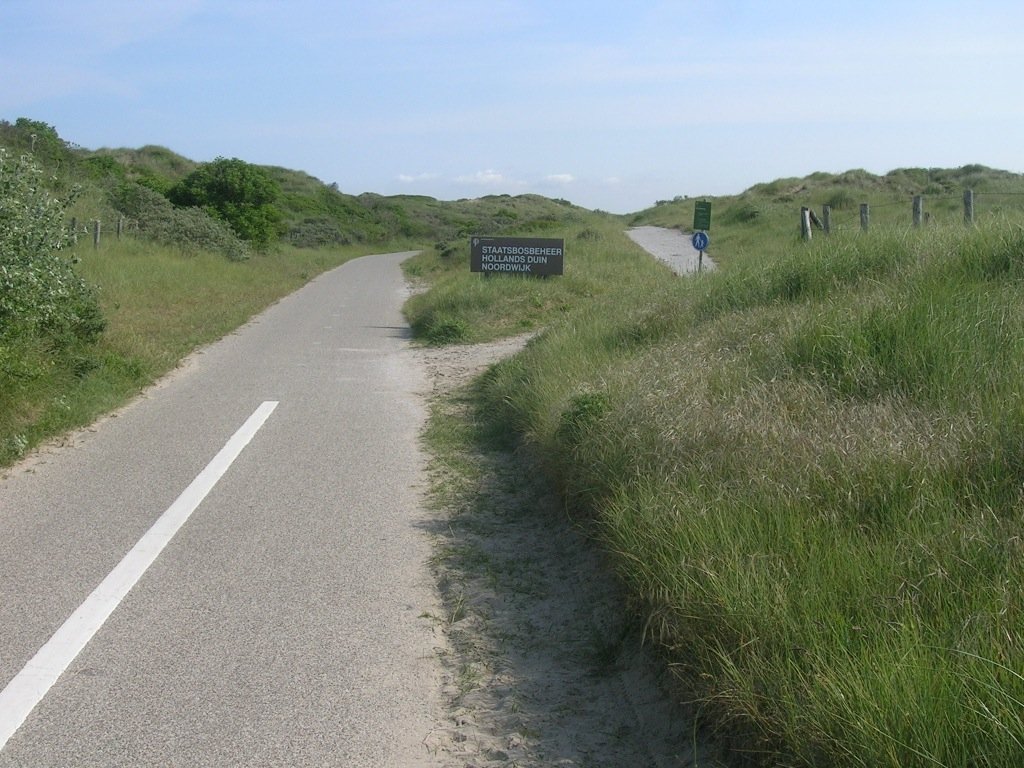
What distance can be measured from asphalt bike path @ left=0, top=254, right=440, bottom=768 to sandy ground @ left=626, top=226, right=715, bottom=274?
1757 centimetres

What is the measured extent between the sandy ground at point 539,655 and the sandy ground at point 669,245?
1930 centimetres

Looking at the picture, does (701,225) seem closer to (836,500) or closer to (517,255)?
(517,255)

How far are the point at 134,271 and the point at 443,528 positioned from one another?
1954 centimetres

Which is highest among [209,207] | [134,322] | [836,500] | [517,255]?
[209,207]

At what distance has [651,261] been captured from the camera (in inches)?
1017

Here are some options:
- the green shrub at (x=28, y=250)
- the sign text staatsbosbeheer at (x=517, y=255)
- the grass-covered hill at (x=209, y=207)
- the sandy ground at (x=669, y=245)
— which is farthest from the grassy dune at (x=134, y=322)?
the sandy ground at (x=669, y=245)

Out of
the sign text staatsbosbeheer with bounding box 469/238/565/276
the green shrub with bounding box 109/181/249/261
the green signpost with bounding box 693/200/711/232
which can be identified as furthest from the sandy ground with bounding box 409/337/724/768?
the green shrub with bounding box 109/181/249/261

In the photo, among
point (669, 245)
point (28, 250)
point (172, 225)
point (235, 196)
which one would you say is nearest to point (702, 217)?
point (28, 250)

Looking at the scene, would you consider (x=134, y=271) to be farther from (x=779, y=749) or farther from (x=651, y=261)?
(x=779, y=749)

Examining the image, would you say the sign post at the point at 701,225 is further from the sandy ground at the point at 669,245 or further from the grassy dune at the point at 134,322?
the grassy dune at the point at 134,322

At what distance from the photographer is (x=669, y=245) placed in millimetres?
38094

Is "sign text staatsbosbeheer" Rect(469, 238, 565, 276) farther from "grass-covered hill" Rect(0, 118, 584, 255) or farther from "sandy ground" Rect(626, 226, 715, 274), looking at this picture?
"grass-covered hill" Rect(0, 118, 584, 255)

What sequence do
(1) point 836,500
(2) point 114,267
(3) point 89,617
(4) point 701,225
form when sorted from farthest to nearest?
(2) point 114,267 < (4) point 701,225 < (3) point 89,617 < (1) point 836,500

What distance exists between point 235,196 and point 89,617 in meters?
43.3
